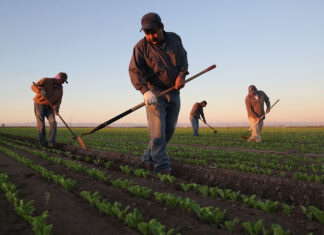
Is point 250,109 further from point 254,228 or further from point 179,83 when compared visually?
point 254,228

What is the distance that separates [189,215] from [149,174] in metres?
1.67

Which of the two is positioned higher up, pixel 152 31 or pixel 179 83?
pixel 152 31

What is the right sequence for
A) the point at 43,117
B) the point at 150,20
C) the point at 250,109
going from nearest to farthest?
the point at 150,20 < the point at 43,117 < the point at 250,109

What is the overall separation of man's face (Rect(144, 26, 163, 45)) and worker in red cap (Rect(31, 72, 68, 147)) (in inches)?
206

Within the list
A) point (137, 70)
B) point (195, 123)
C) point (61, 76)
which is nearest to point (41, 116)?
point (61, 76)

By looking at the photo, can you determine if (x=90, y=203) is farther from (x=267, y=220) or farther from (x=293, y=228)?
(x=293, y=228)

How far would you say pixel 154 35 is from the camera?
389 centimetres

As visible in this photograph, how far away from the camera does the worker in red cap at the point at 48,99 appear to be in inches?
314

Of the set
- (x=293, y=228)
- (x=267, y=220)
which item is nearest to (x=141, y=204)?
(x=267, y=220)

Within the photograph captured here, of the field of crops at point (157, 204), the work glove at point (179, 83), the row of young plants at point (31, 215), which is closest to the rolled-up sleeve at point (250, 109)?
the field of crops at point (157, 204)

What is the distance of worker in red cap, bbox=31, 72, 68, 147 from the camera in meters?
7.97

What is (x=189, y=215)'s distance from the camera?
2301mm

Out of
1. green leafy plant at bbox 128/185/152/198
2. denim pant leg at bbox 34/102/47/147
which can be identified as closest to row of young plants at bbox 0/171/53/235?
green leafy plant at bbox 128/185/152/198

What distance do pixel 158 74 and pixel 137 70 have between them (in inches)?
14.9
